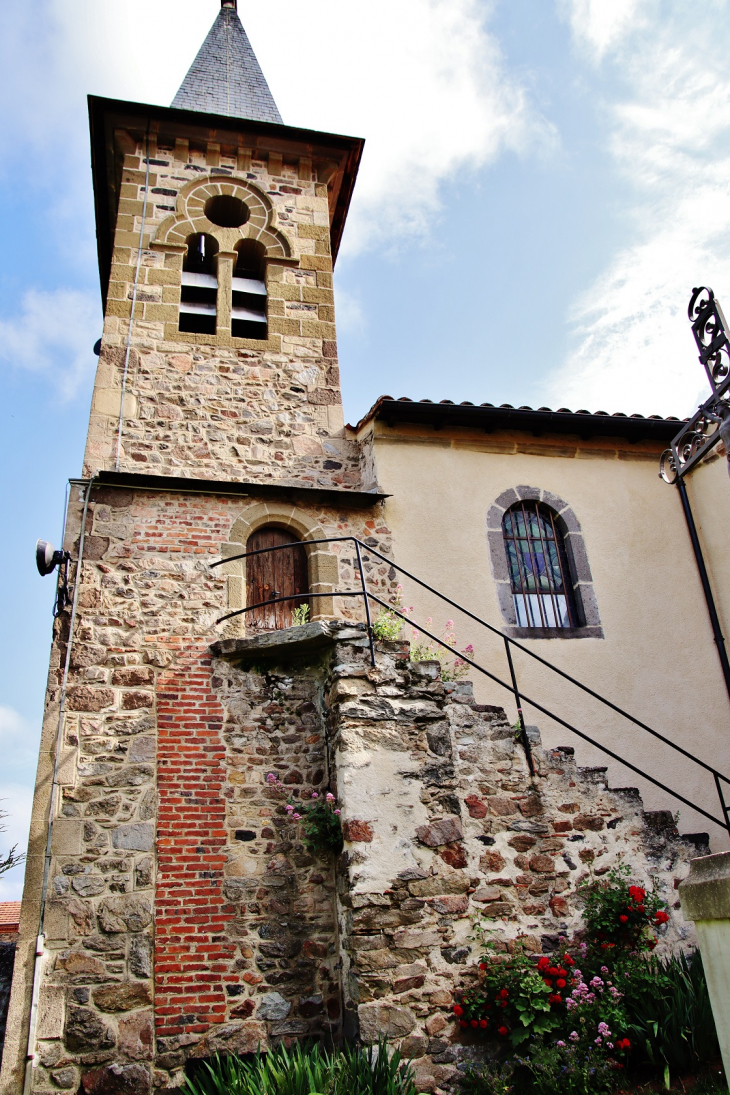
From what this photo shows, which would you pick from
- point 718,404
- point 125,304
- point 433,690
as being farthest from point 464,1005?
point 125,304

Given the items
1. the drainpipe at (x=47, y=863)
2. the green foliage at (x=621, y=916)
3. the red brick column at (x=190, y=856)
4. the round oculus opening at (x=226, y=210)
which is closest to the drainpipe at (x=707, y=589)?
the green foliage at (x=621, y=916)

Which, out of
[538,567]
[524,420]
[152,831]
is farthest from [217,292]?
[152,831]

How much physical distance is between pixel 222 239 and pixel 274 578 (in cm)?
509

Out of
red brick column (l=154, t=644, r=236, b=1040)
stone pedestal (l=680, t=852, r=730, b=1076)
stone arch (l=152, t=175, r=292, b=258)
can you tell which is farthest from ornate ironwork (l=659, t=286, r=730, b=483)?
stone arch (l=152, t=175, r=292, b=258)

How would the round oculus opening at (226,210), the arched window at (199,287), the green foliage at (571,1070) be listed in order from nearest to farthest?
the green foliage at (571,1070) → the arched window at (199,287) → the round oculus opening at (226,210)

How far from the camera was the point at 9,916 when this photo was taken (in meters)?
13.8

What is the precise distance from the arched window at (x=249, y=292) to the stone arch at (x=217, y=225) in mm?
171

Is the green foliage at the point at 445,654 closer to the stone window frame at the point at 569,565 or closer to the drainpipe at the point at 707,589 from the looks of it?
the stone window frame at the point at 569,565

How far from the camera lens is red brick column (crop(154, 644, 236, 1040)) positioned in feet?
20.9

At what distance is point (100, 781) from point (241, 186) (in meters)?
8.45

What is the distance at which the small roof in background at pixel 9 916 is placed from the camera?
12.4 m

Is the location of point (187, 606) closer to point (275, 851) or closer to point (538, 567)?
point (275, 851)

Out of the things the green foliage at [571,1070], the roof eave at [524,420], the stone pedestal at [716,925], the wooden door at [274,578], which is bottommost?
the green foliage at [571,1070]

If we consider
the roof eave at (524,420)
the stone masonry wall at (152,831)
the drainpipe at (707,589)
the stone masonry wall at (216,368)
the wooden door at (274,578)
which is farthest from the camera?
the roof eave at (524,420)
